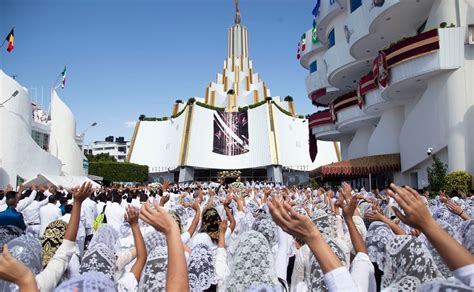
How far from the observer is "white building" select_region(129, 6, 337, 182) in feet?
139

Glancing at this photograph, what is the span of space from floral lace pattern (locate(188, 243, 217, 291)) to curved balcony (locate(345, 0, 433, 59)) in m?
16.3

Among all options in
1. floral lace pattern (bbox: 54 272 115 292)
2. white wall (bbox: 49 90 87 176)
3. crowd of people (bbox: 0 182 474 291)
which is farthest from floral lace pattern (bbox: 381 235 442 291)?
white wall (bbox: 49 90 87 176)

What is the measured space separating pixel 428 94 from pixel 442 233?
1676cm

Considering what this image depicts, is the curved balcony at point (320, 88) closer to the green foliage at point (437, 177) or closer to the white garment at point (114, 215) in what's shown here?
the green foliage at point (437, 177)

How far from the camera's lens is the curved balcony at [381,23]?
55.6 feet

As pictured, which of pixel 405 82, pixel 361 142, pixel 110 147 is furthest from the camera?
pixel 110 147

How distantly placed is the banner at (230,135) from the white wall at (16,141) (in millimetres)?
23401

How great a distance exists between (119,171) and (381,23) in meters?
29.4

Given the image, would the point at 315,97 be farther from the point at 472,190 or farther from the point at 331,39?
the point at 472,190

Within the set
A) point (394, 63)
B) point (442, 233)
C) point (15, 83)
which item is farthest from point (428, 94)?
point (15, 83)

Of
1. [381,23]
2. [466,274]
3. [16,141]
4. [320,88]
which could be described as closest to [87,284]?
[466,274]

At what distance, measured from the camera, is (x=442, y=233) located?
1591mm

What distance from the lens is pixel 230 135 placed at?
44875 millimetres

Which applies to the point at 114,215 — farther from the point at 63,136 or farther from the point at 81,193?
the point at 63,136
